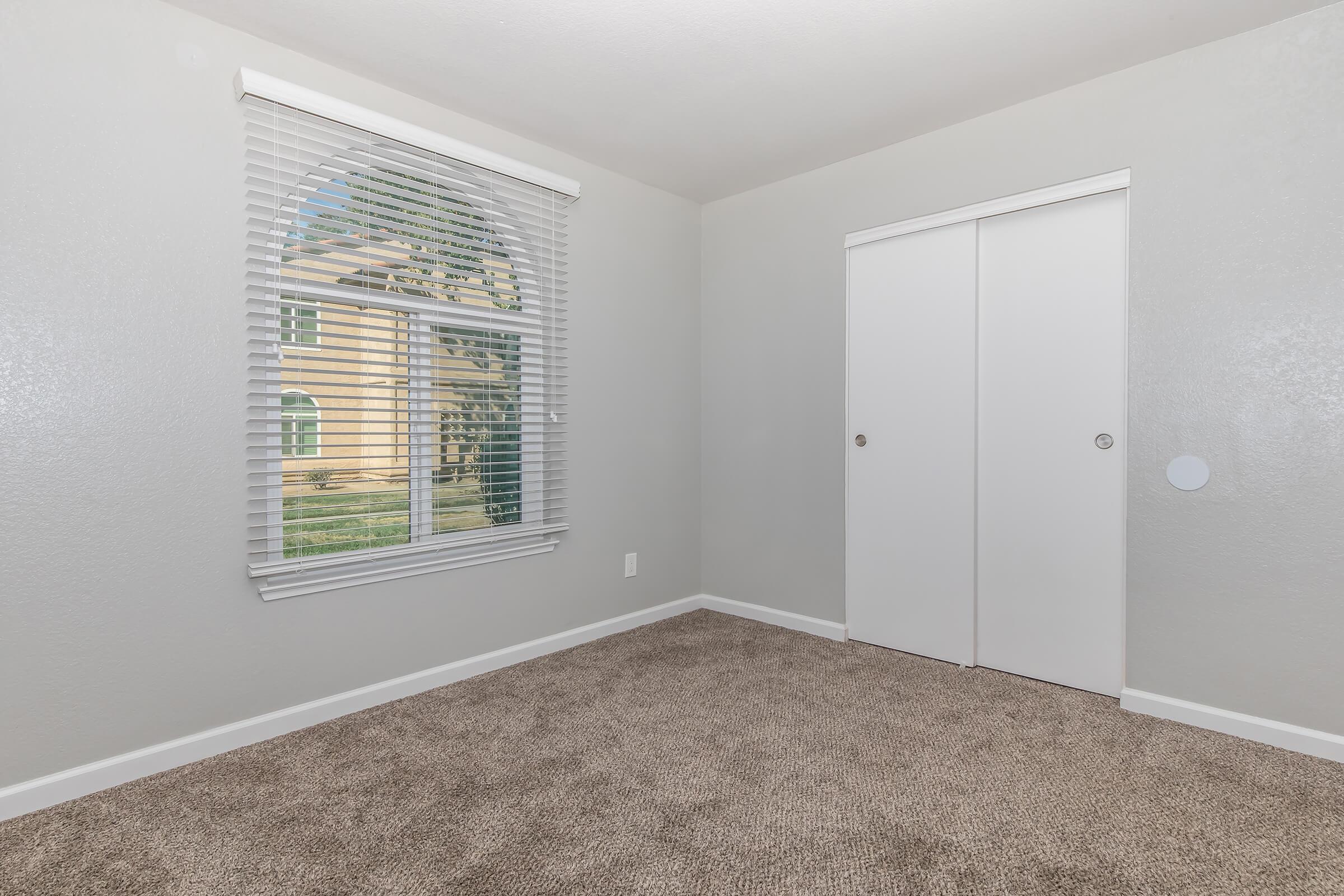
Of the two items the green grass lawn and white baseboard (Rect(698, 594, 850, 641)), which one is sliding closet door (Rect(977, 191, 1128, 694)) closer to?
white baseboard (Rect(698, 594, 850, 641))

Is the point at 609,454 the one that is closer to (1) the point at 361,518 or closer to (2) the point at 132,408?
(1) the point at 361,518

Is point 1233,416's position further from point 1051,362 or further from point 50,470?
point 50,470

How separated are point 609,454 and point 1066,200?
2.20m

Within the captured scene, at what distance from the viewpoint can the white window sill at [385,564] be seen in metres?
2.24

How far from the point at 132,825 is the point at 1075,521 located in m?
3.14

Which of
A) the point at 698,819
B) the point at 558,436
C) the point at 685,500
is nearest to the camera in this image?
the point at 698,819

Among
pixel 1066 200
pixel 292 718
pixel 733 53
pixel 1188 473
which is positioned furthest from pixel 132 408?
pixel 1188 473

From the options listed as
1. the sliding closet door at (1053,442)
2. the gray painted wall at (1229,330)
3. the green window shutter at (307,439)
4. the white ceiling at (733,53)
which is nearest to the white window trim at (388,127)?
the white ceiling at (733,53)

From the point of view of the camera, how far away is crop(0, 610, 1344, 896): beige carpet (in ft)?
4.96

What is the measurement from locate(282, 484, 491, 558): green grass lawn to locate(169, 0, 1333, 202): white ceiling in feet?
5.02

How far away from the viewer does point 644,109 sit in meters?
2.66

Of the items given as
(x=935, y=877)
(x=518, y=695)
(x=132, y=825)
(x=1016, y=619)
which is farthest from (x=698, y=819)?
(x=1016, y=619)

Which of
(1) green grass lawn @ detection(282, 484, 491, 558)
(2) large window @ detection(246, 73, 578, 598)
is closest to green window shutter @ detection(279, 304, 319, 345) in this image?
(2) large window @ detection(246, 73, 578, 598)

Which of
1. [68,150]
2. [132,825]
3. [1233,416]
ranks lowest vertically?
[132,825]
